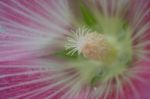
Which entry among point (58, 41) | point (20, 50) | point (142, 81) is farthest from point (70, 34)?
point (142, 81)

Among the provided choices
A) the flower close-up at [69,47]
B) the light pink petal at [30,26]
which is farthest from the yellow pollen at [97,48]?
the light pink petal at [30,26]

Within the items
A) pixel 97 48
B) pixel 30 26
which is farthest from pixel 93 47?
pixel 30 26

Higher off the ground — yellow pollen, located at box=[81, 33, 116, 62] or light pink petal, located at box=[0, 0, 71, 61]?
light pink petal, located at box=[0, 0, 71, 61]

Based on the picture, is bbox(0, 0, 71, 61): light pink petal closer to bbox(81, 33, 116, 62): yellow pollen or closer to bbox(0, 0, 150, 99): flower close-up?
bbox(0, 0, 150, 99): flower close-up

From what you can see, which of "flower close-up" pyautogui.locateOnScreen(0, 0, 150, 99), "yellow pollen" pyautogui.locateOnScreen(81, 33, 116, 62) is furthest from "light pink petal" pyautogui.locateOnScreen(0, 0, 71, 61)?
"yellow pollen" pyautogui.locateOnScreen(81, 33, 116, 62)

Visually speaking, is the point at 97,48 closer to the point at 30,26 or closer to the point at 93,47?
the point at 93,47

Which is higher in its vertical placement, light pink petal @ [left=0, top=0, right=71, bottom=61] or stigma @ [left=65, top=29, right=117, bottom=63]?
light pink petal @ [left=0, top=0, right=71, bottom=61]

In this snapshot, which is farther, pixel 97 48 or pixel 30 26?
pixel 30 26

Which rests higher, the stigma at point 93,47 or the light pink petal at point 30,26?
the light pink petal at point 30,26

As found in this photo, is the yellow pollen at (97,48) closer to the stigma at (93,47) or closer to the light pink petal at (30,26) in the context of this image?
the stigma at (93,47)
